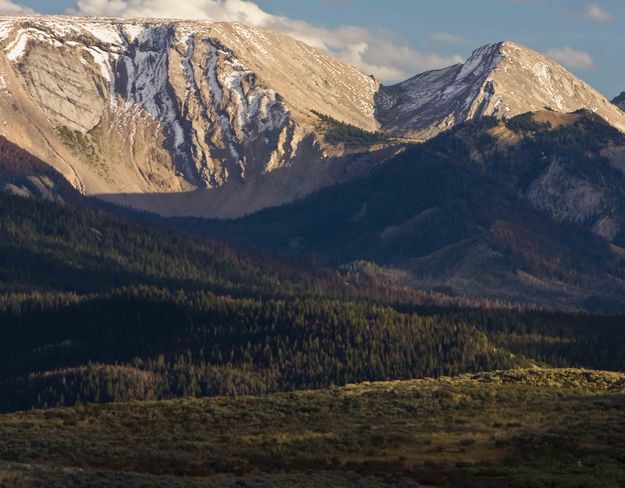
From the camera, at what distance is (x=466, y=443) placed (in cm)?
11569

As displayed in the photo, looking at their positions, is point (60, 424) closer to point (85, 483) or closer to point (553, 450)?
point (85, 483)

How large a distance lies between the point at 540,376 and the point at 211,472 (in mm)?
55703

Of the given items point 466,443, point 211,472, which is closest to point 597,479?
point 466,443

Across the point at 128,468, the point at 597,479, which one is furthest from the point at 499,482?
the point at 128,468

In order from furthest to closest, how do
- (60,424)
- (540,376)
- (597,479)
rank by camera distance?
(540,376) < (60,424) < (597,479)

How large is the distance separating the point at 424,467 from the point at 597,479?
11.0m

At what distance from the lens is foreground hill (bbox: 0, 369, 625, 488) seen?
101875 millimetres

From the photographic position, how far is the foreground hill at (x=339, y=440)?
101875 millimetres

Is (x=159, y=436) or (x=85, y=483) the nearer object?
(x=85, y=483)

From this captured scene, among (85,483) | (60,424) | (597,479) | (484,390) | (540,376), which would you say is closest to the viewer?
(85,483)

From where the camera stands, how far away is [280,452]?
111750 millimetres

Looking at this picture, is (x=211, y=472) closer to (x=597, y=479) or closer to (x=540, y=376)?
(x=597, y=479)

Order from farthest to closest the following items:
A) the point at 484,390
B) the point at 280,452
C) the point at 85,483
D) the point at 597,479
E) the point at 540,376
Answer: the point at 540,376 < the point at 484,390 < the point at 280,452 < the point at 597,479 < the point at 85,483

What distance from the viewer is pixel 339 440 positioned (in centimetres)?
11656
